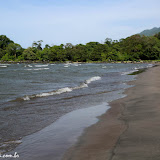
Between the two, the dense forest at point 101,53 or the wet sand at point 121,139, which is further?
the dense forest at point 101,53

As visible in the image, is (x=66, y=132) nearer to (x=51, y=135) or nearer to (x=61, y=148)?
(x=51, y=135)

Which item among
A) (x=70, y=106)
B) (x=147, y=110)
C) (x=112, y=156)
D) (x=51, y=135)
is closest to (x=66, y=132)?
A: (x=51, y=135)

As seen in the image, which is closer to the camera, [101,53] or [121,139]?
[121,139]

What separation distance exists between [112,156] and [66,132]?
2.45m

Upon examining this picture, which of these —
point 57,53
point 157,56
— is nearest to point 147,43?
point 157,56

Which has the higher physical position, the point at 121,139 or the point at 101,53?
the point at 101,53

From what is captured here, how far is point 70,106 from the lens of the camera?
11.4 metres

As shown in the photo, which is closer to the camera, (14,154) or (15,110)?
(14,154)

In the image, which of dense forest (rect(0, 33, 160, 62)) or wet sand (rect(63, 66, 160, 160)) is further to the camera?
dense forest (rect(0, 33, 160, 62))

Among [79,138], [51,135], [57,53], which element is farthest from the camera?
[57,53]

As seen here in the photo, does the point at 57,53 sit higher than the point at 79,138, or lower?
higher

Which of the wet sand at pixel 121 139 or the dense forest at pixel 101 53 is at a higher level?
the dense forest at pixel 101 53

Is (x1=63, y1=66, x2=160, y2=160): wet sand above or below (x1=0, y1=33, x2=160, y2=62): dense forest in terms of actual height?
below

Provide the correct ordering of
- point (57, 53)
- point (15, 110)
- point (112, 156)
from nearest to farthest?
point (112, 156) → point (15, 110) → point (57, 53)
